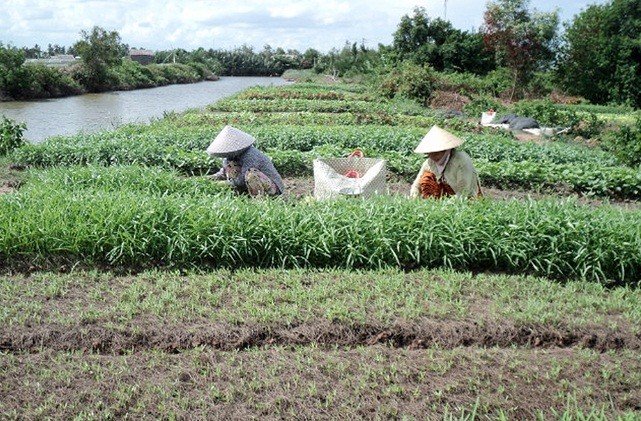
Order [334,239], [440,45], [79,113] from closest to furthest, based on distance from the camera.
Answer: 1. [334,239]
2. [79,113]
3. [440,45]

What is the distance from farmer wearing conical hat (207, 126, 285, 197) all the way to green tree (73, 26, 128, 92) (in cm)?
3531

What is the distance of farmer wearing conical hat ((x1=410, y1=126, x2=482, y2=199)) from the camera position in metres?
5.75

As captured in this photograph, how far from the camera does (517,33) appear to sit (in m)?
25.3

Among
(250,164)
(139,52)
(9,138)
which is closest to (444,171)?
(250,164)

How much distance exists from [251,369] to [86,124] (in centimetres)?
1896

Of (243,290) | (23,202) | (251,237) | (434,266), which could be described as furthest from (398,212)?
(23,202)

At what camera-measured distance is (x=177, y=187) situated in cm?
645

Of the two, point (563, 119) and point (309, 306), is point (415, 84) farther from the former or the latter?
point (309, 306)

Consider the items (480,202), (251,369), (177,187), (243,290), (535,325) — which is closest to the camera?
A: (251,369)

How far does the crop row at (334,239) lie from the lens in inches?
188

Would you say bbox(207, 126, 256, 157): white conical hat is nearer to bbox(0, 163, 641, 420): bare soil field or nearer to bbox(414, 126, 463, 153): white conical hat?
bbox(414, 126, 463, 153): white conical hat

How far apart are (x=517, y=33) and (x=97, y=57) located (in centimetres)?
2634

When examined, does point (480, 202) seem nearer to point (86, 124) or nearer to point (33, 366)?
point (33, 366)

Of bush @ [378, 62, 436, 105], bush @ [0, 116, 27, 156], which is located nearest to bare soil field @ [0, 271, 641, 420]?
bush @ [0, 116, 27, 156]
